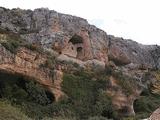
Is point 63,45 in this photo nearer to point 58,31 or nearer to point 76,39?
point 58,31

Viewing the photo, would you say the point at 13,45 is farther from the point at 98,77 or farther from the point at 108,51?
the point at 108,51

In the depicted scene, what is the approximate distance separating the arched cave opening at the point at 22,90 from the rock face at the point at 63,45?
1.87ft

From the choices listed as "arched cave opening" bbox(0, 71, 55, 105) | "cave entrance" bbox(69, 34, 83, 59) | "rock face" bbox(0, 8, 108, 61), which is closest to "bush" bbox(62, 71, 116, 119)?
"arched cave opening" bbox(0, 71, 55, 105)

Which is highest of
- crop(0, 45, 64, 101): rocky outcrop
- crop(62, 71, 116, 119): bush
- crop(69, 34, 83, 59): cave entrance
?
crop(69, 34, 83, 59): cave entrance

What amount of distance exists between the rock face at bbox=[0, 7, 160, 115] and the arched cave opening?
1.87ft

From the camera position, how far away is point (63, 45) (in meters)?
45.5

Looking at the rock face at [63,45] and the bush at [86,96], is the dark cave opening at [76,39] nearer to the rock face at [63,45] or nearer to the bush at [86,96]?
the rock face at [63,45]

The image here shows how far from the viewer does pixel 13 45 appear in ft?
119

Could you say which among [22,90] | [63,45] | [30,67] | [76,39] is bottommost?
[22,90]

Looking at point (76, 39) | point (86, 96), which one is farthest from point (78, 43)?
point (86, 96)

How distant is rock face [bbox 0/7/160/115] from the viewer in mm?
37656

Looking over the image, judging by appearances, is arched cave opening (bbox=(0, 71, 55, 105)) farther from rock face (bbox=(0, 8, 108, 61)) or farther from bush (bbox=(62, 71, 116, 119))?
rock face (bbox=(0, 8, 108, 61))

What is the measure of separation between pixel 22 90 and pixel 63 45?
37.2 ft

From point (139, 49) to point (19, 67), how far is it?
27.2 meters
